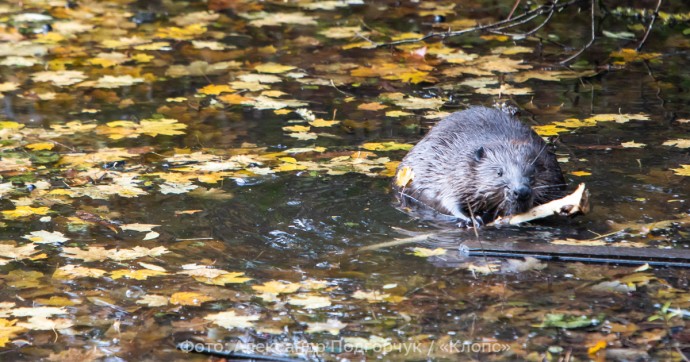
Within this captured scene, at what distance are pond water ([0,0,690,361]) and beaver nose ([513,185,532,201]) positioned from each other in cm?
21

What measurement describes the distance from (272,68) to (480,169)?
383 centimetres

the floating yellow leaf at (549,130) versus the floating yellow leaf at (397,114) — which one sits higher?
the floating yellow leaf at (549,130)

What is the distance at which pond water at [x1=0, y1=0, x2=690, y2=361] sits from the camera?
541 cm

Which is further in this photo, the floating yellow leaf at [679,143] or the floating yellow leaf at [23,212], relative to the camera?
the floating yellow leaf at [679,143]

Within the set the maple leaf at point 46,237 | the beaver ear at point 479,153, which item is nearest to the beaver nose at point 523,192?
the beaver ear at point 479,153

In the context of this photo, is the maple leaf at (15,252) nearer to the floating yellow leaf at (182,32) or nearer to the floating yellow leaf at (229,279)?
the floating yellow leaf at (229,279)

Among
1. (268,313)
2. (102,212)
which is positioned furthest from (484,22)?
(268,313)

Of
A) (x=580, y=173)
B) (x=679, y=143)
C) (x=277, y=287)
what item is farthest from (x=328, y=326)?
(x=679, y=143)

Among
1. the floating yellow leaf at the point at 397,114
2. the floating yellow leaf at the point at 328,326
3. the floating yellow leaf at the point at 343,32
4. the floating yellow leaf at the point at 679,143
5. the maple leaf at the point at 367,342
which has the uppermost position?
the floating yellow leaf at the point at 679,143

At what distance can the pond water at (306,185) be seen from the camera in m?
5.41

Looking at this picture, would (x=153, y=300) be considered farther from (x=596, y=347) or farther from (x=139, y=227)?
(x=596, y=347)

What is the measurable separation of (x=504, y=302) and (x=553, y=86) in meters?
4.71

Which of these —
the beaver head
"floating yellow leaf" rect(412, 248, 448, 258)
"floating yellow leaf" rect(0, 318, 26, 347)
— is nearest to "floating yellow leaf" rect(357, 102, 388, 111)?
the beaver head

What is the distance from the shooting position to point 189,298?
5.77 m
